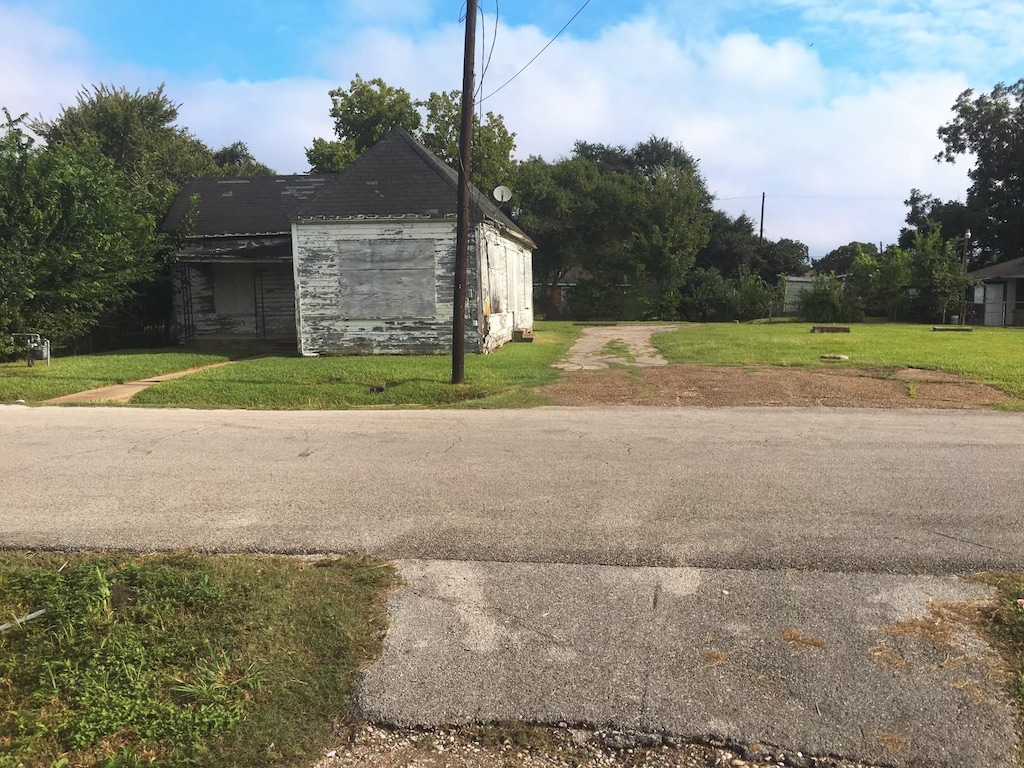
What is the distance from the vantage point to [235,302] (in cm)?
2183

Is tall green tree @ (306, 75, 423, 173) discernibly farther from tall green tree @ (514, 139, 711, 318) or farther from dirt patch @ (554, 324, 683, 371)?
dirt patch @ (554, 324, 683, 371)

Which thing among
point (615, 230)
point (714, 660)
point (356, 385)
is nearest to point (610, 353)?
point (356, 385)

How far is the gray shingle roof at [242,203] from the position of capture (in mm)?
22000

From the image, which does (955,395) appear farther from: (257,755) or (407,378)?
(257,755)

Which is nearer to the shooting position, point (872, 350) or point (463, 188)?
point (463, 188)

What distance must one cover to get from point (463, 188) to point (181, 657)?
402 inches

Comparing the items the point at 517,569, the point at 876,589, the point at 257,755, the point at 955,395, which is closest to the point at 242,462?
the point at 517,569

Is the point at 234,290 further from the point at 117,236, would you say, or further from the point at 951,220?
the point at 951,220

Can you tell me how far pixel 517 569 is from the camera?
449 cm

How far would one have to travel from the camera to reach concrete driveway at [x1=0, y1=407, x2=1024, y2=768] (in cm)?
308

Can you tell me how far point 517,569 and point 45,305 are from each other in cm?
1599

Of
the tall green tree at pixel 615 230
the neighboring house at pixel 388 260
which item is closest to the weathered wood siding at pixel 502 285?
the neighboring house at pixel 388 260

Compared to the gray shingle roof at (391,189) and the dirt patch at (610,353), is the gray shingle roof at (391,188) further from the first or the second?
the dirt patch at (610,353)

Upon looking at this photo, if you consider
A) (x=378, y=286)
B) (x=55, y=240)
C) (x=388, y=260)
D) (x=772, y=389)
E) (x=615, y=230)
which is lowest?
(x=772, y=389)
